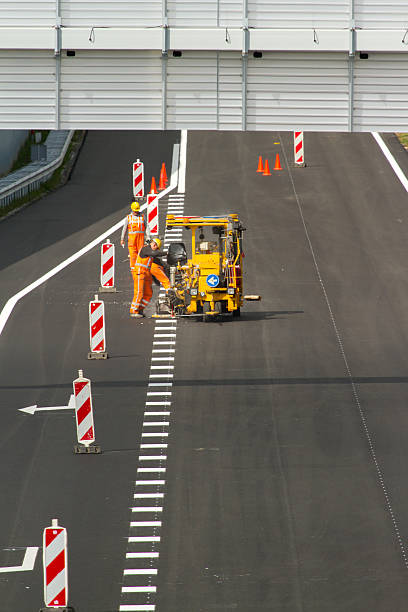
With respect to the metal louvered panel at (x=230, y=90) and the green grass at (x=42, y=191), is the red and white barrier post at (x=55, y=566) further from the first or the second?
the green grass at (x=42, y=191)

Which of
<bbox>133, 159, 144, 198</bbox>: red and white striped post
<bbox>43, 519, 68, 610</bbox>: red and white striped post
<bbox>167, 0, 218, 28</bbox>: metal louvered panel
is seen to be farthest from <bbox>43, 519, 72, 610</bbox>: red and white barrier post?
<bbox>133, 159, 144, 198</bbox>: red and white striped post

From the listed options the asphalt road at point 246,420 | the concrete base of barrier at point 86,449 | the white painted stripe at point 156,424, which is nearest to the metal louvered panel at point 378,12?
the asphalt road at point 246,420

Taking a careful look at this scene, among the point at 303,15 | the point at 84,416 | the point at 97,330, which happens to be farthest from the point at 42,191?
the point at 84,416

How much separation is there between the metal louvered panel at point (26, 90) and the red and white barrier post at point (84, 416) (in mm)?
4906

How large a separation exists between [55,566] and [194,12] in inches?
427

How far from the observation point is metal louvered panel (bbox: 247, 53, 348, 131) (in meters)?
21.1

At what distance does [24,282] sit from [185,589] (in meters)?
17.7

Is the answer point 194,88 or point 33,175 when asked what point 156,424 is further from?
point 33,175

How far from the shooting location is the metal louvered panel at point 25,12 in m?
20.8

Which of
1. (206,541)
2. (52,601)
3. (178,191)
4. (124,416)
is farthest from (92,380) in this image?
(178,191)

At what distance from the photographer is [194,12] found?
68.0ft

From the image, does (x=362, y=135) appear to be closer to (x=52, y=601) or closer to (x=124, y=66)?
(x=124, y=66)

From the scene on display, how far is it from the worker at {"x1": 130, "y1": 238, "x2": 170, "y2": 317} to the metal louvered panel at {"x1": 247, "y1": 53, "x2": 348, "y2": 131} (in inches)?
271

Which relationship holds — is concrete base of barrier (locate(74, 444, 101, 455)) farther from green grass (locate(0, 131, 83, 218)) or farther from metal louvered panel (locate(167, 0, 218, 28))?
green grass (locate(0, 131, 83, 218))
